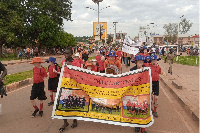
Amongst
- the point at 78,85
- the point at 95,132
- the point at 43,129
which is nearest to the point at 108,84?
the point at 78,85

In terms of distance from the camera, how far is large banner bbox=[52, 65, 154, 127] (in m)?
4.45

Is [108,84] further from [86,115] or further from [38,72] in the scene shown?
[38,72]

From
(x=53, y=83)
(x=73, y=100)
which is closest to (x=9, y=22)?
(x=53, y=83)

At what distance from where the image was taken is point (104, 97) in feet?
15.1

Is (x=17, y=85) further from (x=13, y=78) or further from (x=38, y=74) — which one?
(x=38, y=74)

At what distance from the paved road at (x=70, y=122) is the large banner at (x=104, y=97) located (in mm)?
440

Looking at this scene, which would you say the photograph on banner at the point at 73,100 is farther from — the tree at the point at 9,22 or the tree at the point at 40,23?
the tree at the point at 40,23

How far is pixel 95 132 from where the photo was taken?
464 cm

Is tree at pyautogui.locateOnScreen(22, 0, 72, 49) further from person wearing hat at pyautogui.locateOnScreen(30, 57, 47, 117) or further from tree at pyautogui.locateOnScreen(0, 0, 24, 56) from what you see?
person wearing hat at pyautogui.locateOnScreen(30, 57, 47, 117)

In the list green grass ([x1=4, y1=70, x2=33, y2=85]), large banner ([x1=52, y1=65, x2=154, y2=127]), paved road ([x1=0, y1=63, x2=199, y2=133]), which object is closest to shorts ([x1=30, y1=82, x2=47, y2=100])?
paved road ([x1=0, y1=63, x2=199, y2=133])

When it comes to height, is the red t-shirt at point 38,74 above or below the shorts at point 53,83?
above

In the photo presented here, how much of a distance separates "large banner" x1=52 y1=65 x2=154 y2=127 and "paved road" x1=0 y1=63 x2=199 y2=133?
44cm

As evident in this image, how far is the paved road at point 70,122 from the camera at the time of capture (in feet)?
15.7

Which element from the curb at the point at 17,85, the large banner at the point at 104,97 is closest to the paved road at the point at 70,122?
the large banner at the point at 104,97
